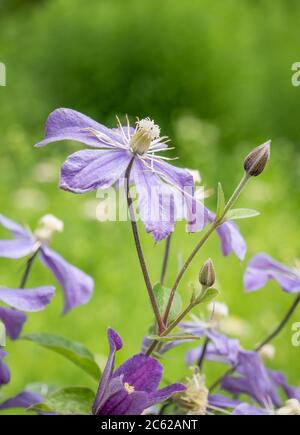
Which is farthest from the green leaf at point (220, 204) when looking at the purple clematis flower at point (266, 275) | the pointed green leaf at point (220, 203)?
the purple clematis flower at point (266, 275)

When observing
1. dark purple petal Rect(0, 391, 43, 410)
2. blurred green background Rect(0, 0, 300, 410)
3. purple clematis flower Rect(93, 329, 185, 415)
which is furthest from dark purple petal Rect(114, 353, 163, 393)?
blurred green background Rect(0, 0, 300, 410)

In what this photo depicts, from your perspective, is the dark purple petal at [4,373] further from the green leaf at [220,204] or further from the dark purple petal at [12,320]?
the green leaf at [220,204]

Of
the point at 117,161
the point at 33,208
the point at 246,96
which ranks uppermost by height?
the point at 246,96

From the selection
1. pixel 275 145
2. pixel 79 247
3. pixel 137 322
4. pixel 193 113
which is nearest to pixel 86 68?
pixel 193 113

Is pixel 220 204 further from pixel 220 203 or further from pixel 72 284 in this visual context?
pixel 72 284

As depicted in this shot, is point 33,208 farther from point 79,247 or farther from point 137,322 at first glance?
point 137,322

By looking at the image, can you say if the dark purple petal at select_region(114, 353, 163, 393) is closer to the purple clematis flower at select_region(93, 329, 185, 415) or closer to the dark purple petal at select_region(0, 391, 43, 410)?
the purple clematis flower at select_region(93, 329, 185, 415)
